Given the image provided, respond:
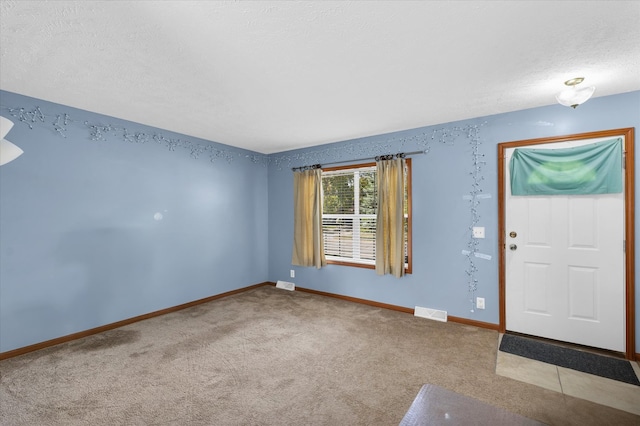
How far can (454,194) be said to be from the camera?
3484 mm

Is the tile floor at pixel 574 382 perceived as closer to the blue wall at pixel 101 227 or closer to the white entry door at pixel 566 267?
the white entry door at pixel 566 267

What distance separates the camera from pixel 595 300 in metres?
2.77

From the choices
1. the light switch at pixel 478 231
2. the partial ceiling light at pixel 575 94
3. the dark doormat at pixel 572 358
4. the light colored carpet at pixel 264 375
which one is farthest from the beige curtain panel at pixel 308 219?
the partial ceiling light at pixel 575 94

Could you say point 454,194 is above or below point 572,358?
above

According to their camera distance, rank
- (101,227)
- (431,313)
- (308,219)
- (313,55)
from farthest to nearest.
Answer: (308,219) < (431,313) < (101,227) < (313,55)

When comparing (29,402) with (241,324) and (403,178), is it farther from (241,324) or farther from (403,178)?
(403,178)

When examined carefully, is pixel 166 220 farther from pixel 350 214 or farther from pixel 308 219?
pixel 350 214

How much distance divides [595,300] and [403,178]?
2.28 metres

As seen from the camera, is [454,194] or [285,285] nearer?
[454,194]

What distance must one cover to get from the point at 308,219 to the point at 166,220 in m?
2.06

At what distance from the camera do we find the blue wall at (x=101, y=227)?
272 cm

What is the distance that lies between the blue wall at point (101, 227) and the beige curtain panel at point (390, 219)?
240cm

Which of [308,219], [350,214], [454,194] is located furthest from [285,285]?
[454,194]

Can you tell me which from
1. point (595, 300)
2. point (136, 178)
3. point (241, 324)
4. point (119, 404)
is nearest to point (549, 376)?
point (595, 300)
